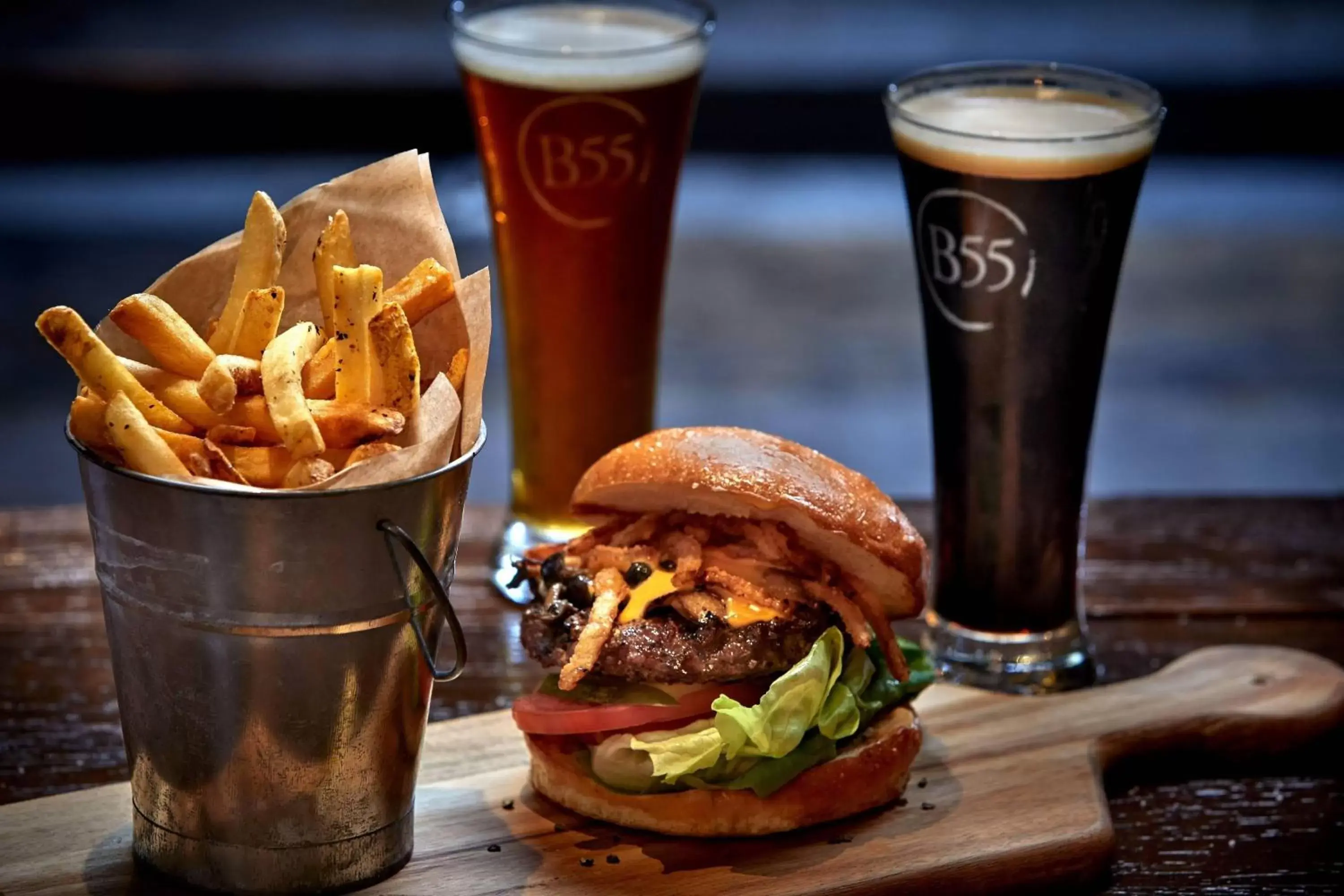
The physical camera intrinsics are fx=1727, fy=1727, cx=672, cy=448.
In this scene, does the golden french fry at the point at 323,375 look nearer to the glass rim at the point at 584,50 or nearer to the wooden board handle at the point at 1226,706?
the glass rim at the point at 584,50

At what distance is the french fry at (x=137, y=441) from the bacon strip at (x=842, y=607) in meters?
0.87

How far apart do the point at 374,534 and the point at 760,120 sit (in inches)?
311

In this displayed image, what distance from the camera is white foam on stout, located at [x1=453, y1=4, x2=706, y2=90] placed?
9.21ft

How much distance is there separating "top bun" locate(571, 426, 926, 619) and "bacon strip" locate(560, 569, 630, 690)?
134mm

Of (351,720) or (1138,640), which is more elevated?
(351,720)

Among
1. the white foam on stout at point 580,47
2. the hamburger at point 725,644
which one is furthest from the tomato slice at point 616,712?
the white foam on stout at point 580,47

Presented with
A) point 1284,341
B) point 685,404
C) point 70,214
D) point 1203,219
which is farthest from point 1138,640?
point 70,214

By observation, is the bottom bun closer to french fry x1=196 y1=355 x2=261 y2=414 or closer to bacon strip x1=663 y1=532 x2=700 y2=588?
bacon strip x1=663 y1=532 x2=700 y2=588

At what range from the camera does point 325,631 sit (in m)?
1.97

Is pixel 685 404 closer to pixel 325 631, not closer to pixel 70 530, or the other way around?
pixel 70 530

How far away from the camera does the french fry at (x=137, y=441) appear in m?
1.82

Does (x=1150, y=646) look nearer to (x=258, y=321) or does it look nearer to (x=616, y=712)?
(x=616, y=712)

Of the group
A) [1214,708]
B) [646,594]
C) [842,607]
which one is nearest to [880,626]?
[842,607]

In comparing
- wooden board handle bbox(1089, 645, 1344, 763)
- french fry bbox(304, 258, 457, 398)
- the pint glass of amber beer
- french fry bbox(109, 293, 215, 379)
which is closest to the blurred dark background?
the pint glass of amber beer
